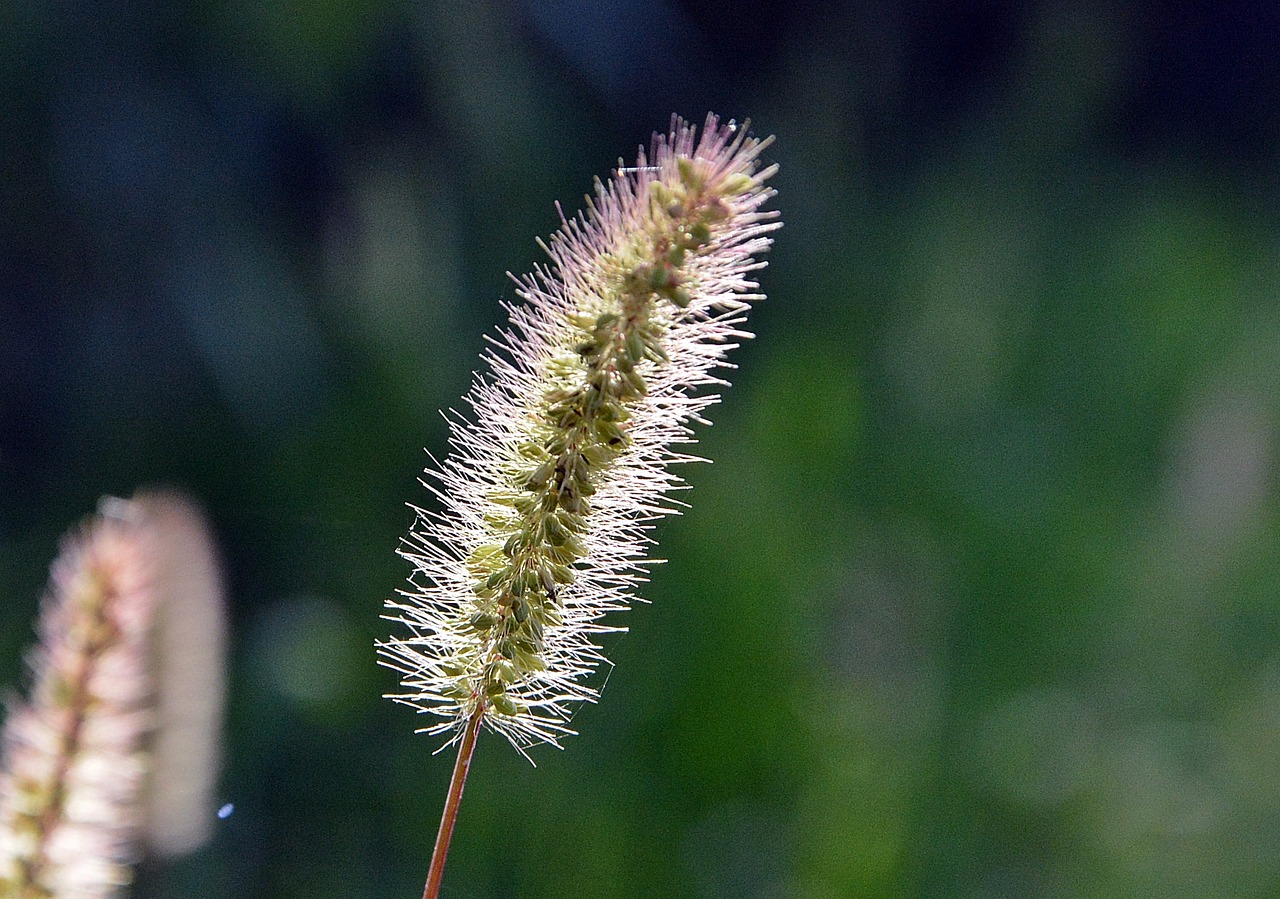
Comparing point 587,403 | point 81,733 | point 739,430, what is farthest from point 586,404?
point 739,430

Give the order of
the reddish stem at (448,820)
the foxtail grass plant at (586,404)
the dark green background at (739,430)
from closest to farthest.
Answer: the reddish stem at (448,820) < the foxtail grass plant at (586,404) < the dark green background at (739,430)

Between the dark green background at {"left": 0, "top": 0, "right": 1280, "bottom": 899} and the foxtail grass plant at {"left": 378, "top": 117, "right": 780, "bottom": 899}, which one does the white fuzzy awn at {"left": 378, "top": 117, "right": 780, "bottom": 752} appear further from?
the dark green background at {"left": 0, "top": 0, "right": 1280, "bottom": 899}

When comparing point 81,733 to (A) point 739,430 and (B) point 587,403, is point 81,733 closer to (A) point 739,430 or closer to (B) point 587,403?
(B) point 587,403

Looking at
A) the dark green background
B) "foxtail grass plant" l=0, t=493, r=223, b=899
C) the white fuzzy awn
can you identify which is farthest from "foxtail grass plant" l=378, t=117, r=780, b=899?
the dark green background

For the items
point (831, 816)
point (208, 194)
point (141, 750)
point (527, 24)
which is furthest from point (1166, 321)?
point (141, 750)

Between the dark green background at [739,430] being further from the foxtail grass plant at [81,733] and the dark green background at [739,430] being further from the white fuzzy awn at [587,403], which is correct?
the white fuzzy awn at [587,403]

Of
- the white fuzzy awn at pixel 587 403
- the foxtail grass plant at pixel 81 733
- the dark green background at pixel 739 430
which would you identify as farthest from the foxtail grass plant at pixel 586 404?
the dark green background at pixel 739 430
